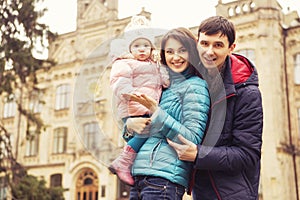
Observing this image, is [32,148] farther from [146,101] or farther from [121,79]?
[146,101]

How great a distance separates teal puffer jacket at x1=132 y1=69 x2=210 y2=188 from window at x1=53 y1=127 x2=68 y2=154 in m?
20.5

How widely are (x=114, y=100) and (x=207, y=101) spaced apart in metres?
0.49

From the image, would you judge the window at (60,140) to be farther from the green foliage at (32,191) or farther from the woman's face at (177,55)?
the woman's face at (177,55)

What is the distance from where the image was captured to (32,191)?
1266cm

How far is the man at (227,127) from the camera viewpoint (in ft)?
7.38

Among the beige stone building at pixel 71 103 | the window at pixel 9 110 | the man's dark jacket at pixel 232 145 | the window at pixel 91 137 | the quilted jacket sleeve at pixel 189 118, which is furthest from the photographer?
the window at pixel 9 110

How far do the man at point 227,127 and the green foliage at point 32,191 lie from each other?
11.0 meters

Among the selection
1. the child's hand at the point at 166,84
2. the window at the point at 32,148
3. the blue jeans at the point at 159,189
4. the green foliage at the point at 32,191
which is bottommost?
the blue jeans at the point at 159,189

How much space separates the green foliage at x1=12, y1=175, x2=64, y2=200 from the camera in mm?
12633

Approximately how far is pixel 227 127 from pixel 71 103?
18.0 metres

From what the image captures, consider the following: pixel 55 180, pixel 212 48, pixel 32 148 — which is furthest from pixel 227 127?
pixel 32 148

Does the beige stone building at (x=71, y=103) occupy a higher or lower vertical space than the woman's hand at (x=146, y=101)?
higher

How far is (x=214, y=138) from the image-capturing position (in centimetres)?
223

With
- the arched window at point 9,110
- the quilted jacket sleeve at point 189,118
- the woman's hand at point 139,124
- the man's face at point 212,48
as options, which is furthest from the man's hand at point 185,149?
the arched window at point 9,110
